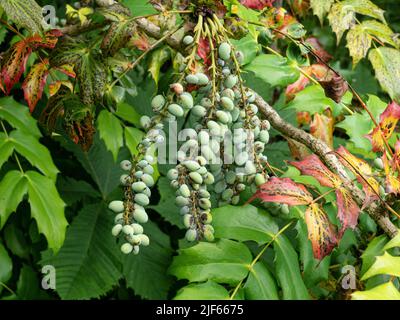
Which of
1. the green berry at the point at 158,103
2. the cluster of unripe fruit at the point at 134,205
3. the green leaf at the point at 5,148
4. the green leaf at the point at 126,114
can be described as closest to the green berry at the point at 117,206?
the cluster of unripe fruit at the point at 134,205

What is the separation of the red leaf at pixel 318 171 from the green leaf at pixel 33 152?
1.74 feet

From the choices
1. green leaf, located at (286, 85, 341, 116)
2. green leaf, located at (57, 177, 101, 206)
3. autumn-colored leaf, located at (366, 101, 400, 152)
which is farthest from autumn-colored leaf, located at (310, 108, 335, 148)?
green leaf, located at (57, 177, 101, 206)

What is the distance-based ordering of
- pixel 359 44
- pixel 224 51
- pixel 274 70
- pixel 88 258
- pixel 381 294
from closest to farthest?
1. pixel 381 294
2. pixel 224 51
3. pixel 274 70
4. pixel 359 44
5. pixel 88 258

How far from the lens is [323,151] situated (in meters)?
0.94

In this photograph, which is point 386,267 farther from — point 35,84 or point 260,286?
point 35,84

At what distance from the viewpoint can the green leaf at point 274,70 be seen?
107cm

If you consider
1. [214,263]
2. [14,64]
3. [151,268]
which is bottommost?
[214,263]

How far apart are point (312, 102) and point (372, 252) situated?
12.5 inches

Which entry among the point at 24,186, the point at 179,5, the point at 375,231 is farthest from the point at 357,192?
the point at 24,186

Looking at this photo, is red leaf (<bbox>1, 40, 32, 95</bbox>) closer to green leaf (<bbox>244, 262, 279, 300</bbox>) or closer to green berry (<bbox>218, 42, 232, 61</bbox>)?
green berry (<bbox>218, 42, 232, 61</bbox>)

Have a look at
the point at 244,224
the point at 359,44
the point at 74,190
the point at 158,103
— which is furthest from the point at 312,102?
the point at 74,190

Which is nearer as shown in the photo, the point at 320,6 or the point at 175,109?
the point at 175,109

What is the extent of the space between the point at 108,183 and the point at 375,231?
817mm
